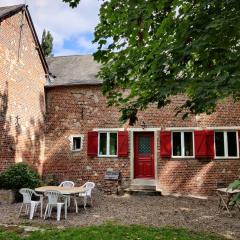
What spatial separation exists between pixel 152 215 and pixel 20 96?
723 centimetres

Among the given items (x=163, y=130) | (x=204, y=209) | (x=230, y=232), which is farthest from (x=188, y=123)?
(x=230, y=232)

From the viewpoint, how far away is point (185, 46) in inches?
176

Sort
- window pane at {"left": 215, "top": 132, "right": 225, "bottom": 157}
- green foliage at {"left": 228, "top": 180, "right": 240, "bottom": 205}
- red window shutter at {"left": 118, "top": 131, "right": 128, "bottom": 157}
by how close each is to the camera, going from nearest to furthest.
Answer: green foliage at {"left": 228, "top": 180, "right": 240, "bottom": 205} < window pane at {"left": 215, "top": 132, "right": 225, "bottom": 157} < red window shutter at {"left": 118, "top": 131, "right": 128, "bottom": 157}

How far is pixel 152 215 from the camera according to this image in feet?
27.8

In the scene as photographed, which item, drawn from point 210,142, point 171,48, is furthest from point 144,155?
point 171,48

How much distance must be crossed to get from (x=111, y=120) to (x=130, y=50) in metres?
8.15

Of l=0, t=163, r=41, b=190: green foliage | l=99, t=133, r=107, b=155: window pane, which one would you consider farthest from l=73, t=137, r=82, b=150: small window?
l=0, t=163, r=41, b=190: green foliage

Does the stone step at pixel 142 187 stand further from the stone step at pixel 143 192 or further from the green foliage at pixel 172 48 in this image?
the green foliage at pixel 172 48

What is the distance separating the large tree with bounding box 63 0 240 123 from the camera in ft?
13.9

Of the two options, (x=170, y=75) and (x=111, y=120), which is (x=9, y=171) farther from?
(x=170, y=75)

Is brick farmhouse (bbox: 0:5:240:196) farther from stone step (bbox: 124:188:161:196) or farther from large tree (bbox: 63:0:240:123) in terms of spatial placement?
large tree (bbox: 63:0:240:123)

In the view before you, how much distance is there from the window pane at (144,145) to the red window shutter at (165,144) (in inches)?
30.1

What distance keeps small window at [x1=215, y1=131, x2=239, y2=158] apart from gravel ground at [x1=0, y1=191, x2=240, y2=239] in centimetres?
230

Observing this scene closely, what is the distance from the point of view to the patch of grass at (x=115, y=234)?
5949 millimetres
